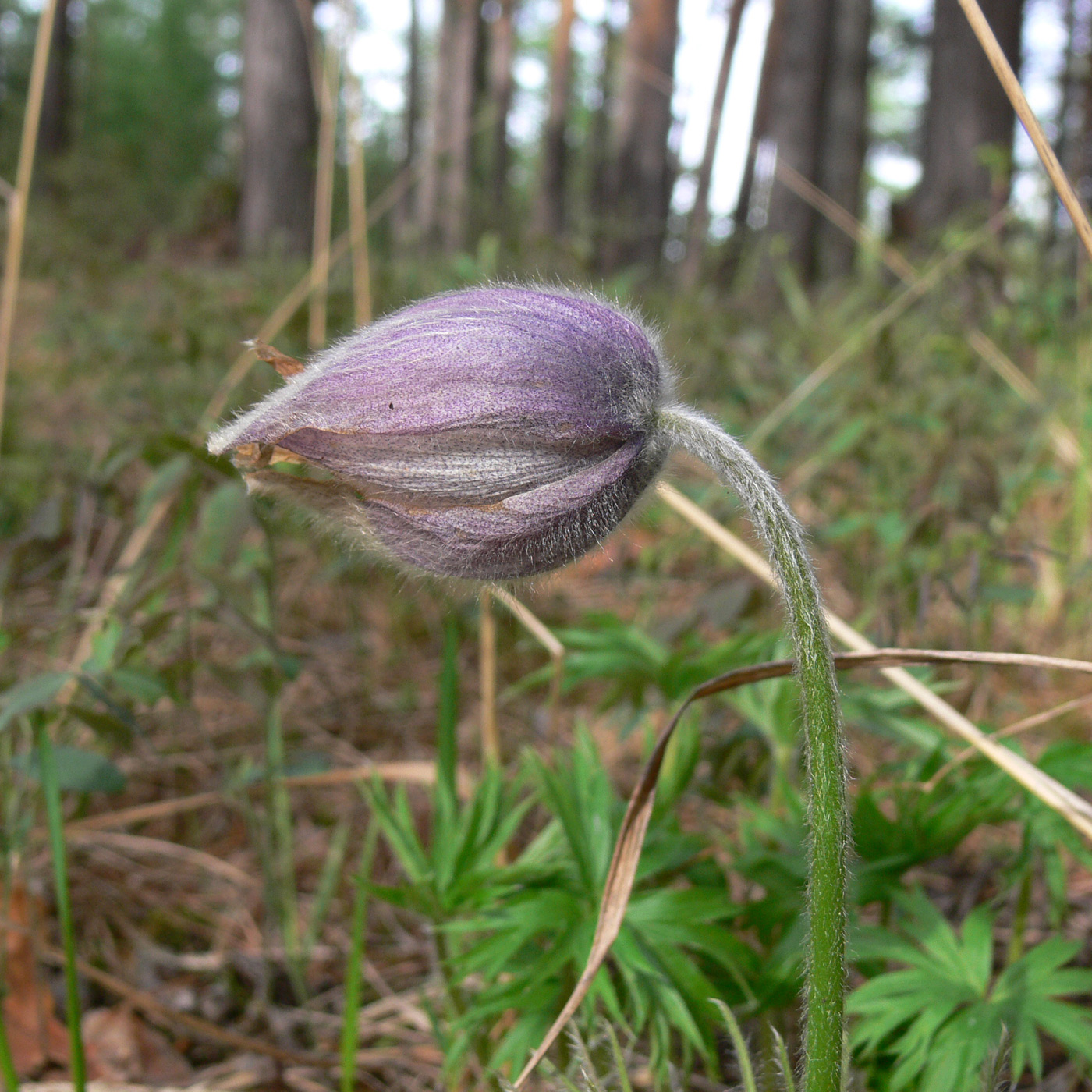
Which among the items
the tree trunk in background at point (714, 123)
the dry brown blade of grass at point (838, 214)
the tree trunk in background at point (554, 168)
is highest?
the tree trunk in background at point (554, 168)

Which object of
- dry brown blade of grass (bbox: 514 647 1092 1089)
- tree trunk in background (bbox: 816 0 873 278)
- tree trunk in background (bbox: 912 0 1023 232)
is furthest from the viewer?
tree trunk in background (bbox: 816 0 873 278)

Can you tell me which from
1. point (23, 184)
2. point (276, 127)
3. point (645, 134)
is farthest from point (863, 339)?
point (645, 134)

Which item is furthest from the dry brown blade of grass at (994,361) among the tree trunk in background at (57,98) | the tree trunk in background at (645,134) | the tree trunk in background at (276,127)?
the tree trunk in background at (57,98)

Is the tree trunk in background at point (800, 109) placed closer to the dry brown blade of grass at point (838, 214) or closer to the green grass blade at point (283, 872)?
the dry brown blade of grass at point (838, 214)

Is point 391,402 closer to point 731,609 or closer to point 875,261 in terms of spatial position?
point 731,609

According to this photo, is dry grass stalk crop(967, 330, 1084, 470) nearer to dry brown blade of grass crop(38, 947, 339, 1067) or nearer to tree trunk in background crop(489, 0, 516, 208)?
dry brown blade of grass crop(38, 947, 339, 1067)

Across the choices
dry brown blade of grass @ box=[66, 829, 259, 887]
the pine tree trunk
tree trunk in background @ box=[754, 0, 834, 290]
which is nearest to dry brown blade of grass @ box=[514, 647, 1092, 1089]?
dry brown blade of grass @ box=[66, 829, 259, 887]
